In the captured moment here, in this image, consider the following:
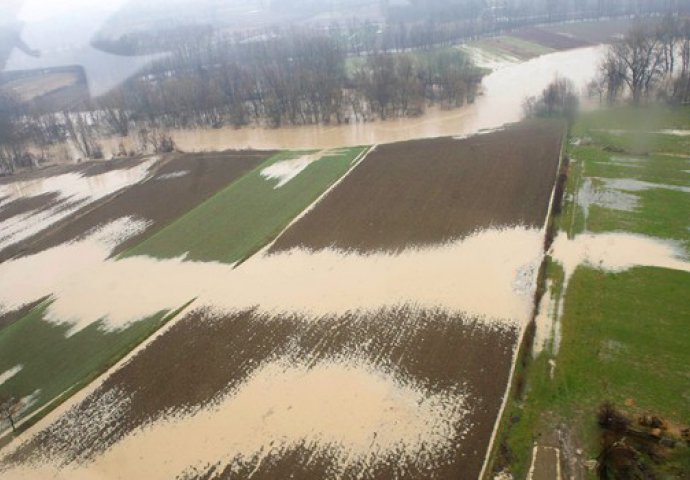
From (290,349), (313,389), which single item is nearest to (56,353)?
(290,349)

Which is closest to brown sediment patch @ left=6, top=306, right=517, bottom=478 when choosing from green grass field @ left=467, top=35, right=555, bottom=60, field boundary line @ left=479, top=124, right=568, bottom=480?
field boundary line @ left=479, top=124, right=568, bottom=480

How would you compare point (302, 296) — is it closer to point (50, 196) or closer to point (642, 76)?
point (50, 196)

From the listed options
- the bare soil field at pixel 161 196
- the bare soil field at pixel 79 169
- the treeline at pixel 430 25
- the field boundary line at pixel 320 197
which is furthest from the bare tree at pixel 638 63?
the bare soil field at pixel 79 169

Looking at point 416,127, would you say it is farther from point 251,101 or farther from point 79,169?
point 79,169

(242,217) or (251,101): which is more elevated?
(251,101)

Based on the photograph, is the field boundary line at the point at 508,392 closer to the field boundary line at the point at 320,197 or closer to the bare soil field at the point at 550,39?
the field boundary line at the point at 320,197

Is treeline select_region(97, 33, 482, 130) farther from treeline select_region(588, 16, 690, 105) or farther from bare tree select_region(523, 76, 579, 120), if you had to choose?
treeline select_region(588, 16, 690, 105)
